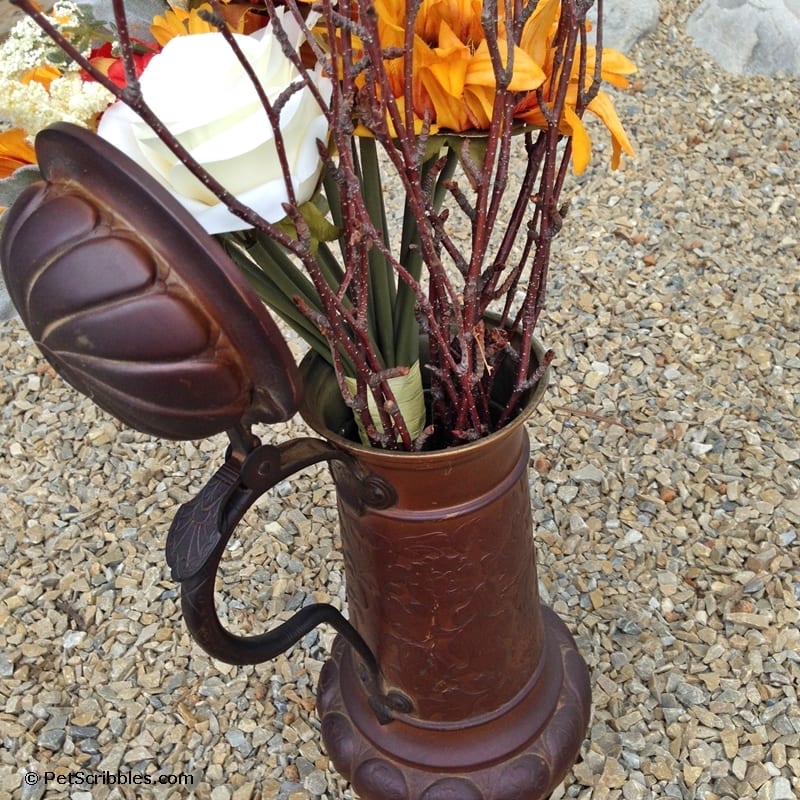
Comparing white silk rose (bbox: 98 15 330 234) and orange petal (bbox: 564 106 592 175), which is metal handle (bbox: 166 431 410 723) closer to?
white silk rose (bbox: 98 15 330 234)

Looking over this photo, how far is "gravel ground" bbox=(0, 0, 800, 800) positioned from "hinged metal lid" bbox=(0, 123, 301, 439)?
3.30 ft

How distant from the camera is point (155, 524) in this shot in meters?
1.96

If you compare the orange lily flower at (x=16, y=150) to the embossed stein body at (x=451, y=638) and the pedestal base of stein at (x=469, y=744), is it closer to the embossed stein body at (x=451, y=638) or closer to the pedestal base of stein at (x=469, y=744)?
the embossed stein body at (x=451, y=638)

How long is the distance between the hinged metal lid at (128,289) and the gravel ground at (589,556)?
1.00m

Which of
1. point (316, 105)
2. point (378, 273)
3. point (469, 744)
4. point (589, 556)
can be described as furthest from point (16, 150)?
point (589, 556)

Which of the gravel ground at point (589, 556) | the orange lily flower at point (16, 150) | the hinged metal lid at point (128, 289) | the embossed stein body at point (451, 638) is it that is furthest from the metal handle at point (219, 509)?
the gravel ground at point (589, 556)

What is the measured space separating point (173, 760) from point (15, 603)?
52cm

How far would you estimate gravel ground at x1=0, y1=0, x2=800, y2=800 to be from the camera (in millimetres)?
1537

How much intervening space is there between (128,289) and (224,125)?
0.49ft

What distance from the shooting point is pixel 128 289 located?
2.32 ft

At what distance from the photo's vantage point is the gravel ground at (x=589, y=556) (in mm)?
1537

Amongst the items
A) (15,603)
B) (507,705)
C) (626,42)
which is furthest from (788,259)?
(15,603)

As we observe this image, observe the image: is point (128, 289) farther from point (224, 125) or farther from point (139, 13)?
point (139, 13)

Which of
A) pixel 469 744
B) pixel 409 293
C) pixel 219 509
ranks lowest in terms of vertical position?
pixel 469 744
